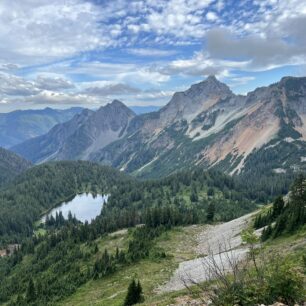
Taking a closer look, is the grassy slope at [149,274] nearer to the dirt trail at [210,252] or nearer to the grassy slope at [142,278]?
the grassy slope at [142,278]

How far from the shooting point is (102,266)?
97875 mm

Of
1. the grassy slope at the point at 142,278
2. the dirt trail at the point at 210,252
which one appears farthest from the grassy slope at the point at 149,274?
the dirt trail at the point at 210,252

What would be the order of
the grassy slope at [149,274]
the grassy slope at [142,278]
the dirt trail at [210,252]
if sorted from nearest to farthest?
the dirt trail at [210,252], the grassy slope at [149,274], the grassy slope at [142,278]

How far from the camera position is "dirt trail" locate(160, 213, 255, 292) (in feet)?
206

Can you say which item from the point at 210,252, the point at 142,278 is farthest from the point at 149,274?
the point at 210,252

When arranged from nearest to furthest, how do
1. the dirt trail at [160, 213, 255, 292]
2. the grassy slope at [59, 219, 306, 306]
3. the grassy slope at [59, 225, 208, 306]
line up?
1. the dirt trail at [160, 213, 255, 292]
2. the grassy slope at [59, 219, 306, 306]
3. the grassy slope at [59, 225, 208, 306]

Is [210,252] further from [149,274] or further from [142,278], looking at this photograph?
[149,274]

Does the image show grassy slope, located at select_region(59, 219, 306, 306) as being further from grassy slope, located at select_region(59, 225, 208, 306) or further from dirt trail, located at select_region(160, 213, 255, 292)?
dirt trail, located at select_region(160, 213, 255, 292)

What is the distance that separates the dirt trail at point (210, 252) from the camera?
206 feet

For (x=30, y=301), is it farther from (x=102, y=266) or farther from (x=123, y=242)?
(x=123, y=242)

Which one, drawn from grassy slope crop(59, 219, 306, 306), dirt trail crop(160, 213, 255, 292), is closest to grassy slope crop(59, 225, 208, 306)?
grassy slope crop(59, 219, 306, 306)

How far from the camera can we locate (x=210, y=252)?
6931 centimetres

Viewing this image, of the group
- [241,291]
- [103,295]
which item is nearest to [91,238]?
[103,295]

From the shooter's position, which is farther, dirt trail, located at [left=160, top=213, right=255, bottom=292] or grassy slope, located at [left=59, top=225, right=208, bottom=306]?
grassy slope, located at [left=59, top=225, right=208, bottom=306]
